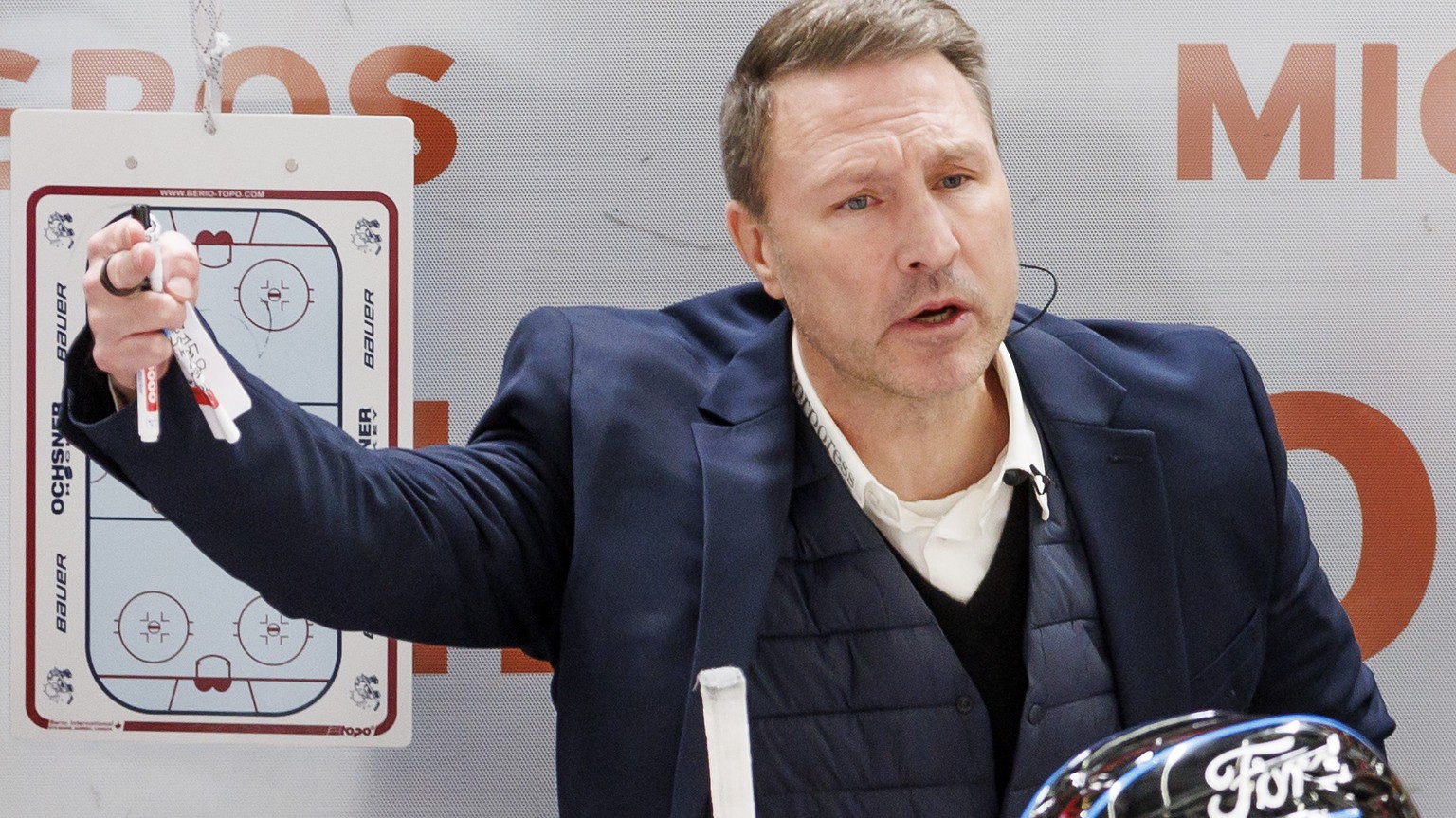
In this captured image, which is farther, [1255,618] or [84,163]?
[84,163]

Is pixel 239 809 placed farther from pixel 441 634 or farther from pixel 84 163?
pixel 84 163

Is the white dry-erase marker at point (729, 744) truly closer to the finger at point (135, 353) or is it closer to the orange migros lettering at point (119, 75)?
the finger at point (135, 353)

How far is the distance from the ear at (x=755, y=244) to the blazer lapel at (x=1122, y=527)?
0.29 meters

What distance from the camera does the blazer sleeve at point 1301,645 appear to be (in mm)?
1476

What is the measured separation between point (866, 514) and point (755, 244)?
320mm

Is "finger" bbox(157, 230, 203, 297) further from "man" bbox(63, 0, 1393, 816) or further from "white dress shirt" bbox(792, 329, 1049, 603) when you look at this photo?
"white dress shirt" bbox(792, 329, 1049, 603)

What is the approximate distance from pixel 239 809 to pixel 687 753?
0.69 meters

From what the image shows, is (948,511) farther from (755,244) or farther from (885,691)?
(755,244)

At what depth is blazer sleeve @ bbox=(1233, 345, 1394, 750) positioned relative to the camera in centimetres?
148

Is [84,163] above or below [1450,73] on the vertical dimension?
below

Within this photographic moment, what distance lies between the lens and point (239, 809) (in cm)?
169

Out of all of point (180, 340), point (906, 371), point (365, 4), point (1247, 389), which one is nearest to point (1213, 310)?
point (1247, 389)

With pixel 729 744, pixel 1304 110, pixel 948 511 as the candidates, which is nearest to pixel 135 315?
pixel 729 744

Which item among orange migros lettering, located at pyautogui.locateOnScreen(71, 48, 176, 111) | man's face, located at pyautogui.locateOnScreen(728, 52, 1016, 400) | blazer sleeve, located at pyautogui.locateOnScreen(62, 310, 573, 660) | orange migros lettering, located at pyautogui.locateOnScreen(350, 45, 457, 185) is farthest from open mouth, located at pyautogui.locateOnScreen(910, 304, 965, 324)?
orange migros lettering, located at pyautogui.locateOnScreen(71, 48, 176, 111)
